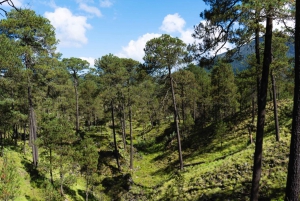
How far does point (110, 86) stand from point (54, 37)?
34.8 feet

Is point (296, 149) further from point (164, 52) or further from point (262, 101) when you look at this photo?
point (164, 52)

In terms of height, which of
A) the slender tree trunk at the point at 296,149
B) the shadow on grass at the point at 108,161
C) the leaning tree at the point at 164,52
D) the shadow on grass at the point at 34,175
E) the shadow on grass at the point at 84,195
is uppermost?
the leaning tree at the point at 164,52

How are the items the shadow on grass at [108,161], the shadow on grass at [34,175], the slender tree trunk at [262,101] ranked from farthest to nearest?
the shadow on grass at [108,161] < the shadow on grass at [34,175] < the slender tree trunk at [262,101]

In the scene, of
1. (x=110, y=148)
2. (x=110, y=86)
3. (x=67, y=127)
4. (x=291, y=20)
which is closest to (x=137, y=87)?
(x=110, y=86)

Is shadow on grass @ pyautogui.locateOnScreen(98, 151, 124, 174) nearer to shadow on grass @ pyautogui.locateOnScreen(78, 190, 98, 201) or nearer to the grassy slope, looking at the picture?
the grassy slope

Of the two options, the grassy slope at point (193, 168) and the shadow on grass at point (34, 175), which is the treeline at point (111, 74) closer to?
the shadow on grass at point (34, 175)

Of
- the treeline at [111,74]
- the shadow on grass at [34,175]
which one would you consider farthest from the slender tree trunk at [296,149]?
the shadow on grass at [34,175]

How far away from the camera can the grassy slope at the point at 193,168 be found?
14.1m

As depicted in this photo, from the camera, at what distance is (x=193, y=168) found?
2284cm

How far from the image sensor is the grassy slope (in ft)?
46.4

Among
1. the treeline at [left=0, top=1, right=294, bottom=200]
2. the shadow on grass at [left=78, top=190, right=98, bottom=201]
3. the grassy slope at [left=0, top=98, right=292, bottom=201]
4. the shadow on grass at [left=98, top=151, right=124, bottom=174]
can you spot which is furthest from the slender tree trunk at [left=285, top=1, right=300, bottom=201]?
the shadow on grass at [left=98, top=151, right=124, bottom=174]

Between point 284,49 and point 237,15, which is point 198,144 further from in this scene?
point 237,15

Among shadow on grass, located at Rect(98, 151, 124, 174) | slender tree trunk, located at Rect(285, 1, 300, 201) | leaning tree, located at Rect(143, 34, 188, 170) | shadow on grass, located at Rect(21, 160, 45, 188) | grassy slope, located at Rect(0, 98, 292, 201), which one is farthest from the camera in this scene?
shadow on grass, located at Rect(98, 151, 124, 174)

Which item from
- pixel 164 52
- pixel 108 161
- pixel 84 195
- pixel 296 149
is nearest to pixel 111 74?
pixel 164 52
